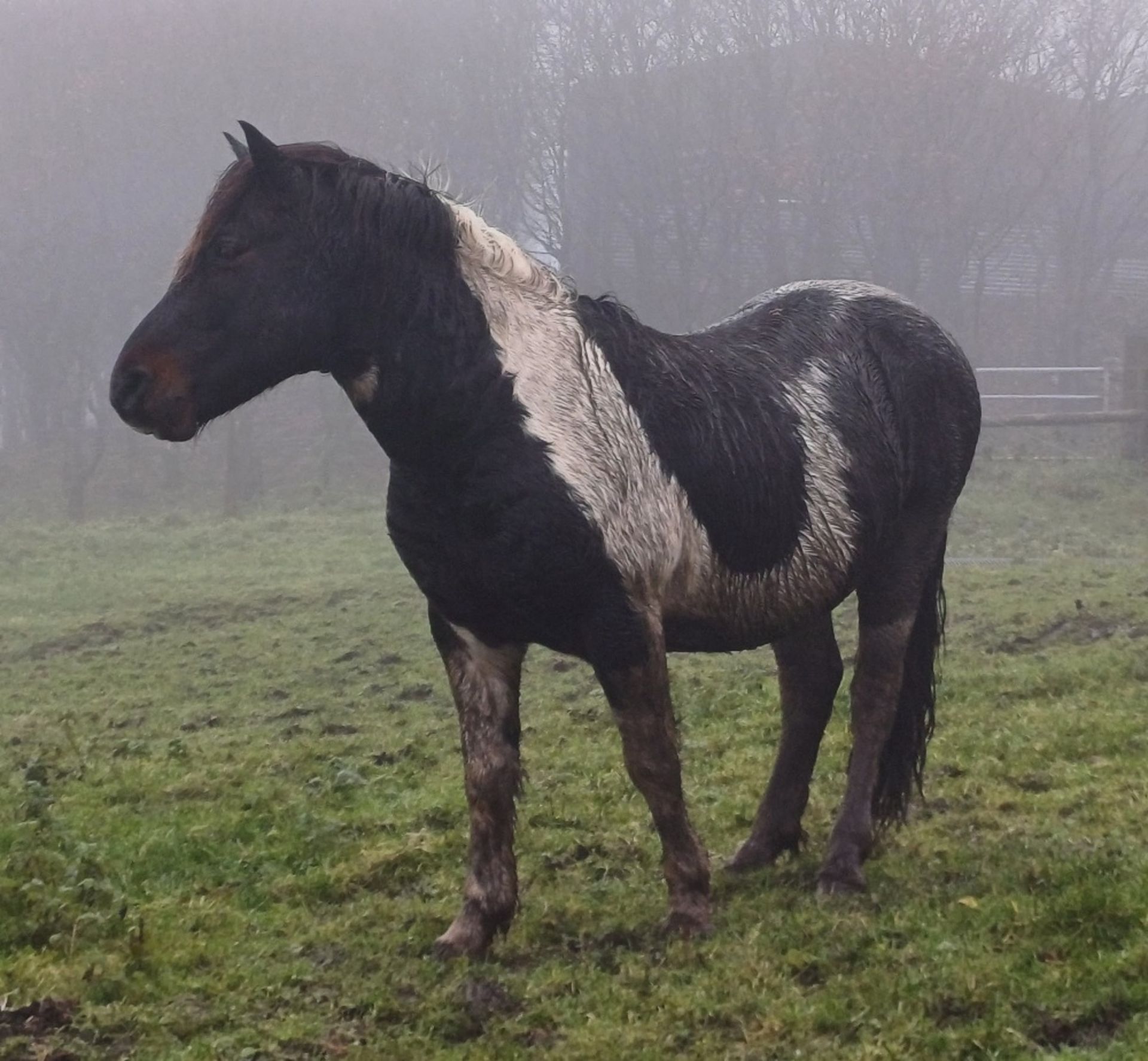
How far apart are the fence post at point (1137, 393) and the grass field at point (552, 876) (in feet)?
34.3

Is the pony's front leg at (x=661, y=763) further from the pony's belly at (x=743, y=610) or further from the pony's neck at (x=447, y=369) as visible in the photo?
the pony's neck at (x=447, y=369)

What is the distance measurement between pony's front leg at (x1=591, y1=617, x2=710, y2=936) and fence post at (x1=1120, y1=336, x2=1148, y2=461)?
59.3 ft

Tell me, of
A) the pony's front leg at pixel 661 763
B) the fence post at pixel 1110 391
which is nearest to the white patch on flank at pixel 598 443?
the pony's front leg at pixel 661 763

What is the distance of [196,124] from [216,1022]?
28361 mm

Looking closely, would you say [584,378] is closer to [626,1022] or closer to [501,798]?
[501,798]

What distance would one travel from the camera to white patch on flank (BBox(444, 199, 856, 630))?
446 cm

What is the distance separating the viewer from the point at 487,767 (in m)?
4.79

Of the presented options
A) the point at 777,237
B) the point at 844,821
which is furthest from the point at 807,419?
the point at 777,237

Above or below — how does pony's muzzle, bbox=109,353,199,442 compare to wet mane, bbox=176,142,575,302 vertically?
below

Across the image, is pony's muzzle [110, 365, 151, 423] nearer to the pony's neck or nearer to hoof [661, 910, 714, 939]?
the pony's neck

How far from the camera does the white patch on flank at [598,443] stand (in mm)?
4461

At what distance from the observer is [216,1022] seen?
416 centimetres

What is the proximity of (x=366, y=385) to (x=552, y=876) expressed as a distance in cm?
210

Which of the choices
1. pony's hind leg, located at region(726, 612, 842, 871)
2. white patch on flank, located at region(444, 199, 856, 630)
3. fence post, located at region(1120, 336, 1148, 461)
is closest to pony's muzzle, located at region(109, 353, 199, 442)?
white patch on flank, located at region(444, 199, 856, 630)
